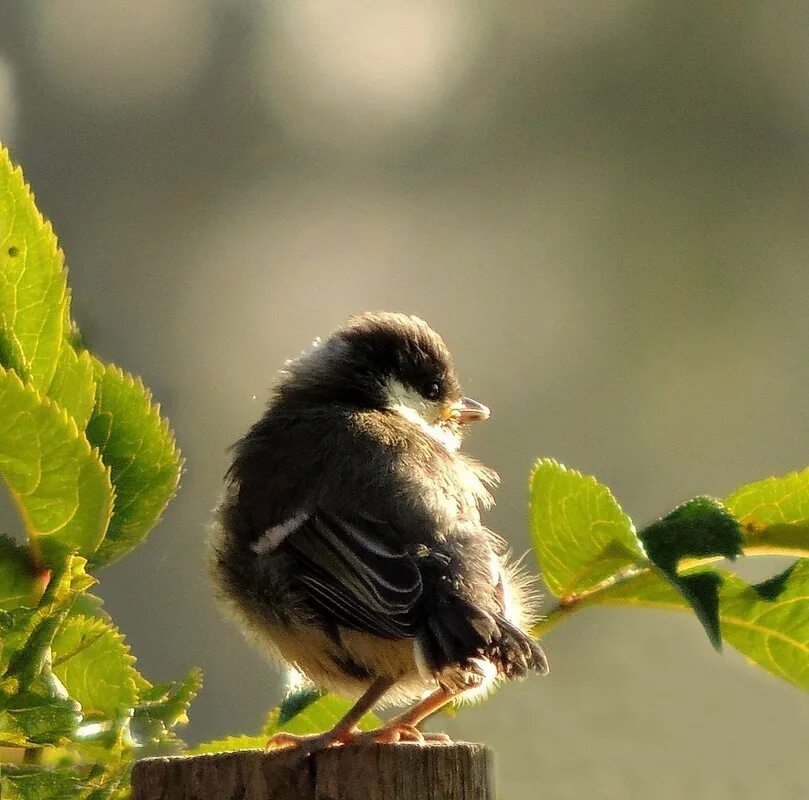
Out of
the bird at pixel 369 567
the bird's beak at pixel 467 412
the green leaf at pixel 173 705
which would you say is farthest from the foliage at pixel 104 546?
the bird's beak at pixel 467 412

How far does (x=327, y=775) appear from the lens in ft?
4.38

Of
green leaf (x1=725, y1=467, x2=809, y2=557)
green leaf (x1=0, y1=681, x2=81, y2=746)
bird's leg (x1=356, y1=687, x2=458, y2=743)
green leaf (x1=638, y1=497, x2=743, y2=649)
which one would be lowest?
bird's leg (x1=356, y1=687, x2=458, y2=743)

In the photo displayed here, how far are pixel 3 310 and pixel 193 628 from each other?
190 centimetres

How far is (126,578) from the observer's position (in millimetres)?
3229

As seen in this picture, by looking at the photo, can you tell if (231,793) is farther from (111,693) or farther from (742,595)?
(742,595)

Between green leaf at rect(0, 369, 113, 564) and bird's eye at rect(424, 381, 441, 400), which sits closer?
green leaf at rect(0, 369, 113, 564)

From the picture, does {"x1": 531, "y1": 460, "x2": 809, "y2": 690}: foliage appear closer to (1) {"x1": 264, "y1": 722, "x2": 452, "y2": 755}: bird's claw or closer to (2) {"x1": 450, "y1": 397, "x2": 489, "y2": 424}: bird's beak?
(1) {"x1": 264, "y1": 722, "x2": 452, "y2": 755}: bird's claw

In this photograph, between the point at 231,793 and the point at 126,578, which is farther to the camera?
the point at 126,578

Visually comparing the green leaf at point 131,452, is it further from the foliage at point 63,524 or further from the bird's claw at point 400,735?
the bird's claw at point 400,735

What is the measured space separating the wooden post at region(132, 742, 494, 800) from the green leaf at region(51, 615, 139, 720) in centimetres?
11

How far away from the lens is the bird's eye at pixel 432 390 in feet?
8.05

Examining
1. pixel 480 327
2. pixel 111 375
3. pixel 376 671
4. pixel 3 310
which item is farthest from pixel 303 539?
pixel 480 327

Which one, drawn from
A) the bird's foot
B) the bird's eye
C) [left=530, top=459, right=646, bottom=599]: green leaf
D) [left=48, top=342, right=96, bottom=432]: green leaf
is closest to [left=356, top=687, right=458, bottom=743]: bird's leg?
the bird's foot

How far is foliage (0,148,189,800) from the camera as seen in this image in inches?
47.3
